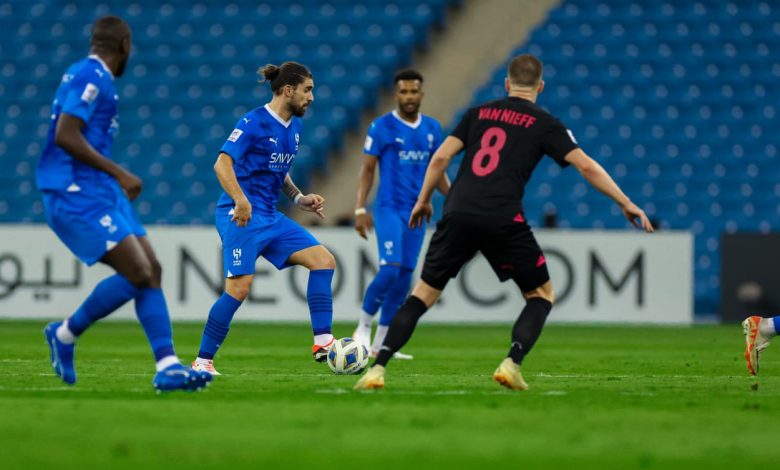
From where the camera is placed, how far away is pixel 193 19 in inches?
842

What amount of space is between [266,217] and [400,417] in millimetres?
2964

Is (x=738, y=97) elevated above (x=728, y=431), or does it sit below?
above

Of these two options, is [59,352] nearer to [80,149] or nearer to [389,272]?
[80,149]

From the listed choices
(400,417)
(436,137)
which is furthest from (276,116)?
(400,417)

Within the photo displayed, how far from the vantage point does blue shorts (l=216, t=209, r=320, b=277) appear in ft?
27.6

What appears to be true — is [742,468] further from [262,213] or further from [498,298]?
[498,298]

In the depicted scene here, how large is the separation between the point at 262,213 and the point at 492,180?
6.17 ft

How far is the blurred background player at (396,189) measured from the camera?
10602mm

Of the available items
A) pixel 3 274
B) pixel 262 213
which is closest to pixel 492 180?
pixel 262 213

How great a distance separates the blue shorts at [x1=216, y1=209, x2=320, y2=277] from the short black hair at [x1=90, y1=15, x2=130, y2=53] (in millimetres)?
1859

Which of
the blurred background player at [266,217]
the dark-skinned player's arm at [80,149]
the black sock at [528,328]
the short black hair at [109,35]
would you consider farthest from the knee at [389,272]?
the dark-skinned player's arm at [80,149]

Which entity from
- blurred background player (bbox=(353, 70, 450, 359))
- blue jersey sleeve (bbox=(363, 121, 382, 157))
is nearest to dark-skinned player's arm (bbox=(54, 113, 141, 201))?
blurred background player (bbox=(353, 70, 450, 359))

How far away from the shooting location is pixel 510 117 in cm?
730

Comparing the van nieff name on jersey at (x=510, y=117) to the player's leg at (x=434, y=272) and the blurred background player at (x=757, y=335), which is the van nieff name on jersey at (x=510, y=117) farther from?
the blurred background player at (x=757, y=335)
